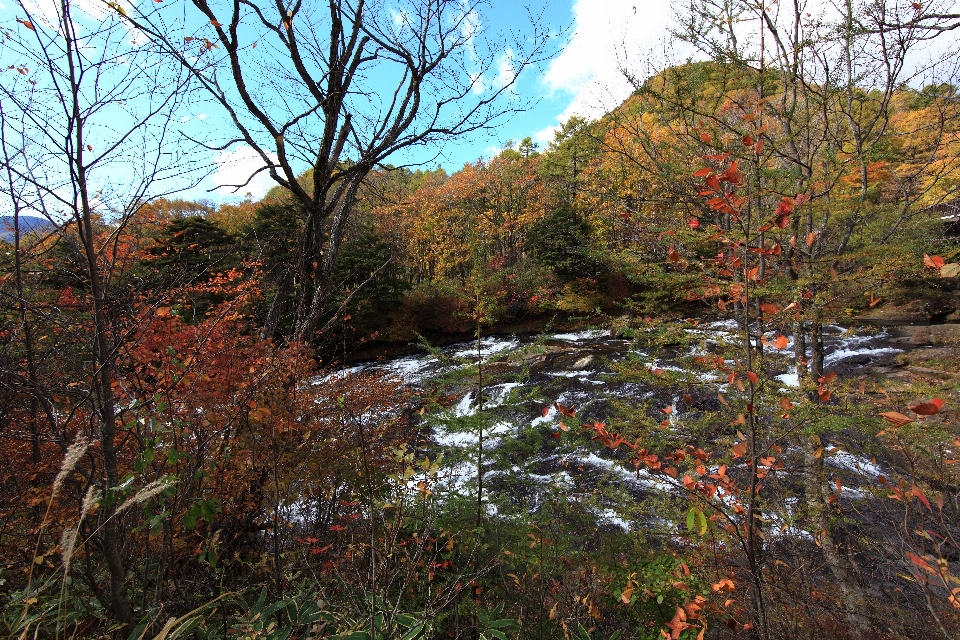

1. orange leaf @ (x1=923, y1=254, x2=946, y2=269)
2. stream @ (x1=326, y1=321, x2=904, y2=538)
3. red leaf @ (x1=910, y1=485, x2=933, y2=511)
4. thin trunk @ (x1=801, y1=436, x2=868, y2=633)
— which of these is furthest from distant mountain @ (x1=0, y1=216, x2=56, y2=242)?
thin trunk @ (x1=801, y1=436, x2=868, y2=633)

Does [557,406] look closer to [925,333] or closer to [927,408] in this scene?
[927,408]

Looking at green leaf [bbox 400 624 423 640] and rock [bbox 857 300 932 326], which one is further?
rock [bbox 857 300 932 326]

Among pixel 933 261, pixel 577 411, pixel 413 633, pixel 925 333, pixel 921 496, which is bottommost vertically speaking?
pixel 925 333

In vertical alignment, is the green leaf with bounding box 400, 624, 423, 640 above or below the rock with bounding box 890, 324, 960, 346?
above

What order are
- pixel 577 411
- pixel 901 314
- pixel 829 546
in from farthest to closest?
pixel 901 314 < pixel 577 411 < pixel 829 546

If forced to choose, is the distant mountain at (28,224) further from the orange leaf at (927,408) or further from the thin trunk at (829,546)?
the thin trunk at (829,546)

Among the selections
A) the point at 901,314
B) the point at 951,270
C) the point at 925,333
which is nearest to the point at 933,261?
the point at 951,270

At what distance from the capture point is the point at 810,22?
417cm

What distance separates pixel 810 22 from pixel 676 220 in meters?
2.19

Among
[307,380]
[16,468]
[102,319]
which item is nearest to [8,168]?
[102,319]

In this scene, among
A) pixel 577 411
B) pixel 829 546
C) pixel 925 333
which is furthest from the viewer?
pixel 925 333

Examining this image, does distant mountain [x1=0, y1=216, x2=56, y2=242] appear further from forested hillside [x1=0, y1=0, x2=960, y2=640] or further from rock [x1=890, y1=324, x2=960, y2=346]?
rock [x1=890, y1=324, x2=960, y2=346]

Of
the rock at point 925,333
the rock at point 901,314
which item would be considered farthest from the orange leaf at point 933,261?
the rock at point 901,314

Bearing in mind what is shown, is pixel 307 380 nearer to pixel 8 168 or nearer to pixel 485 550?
pixel 485 550
